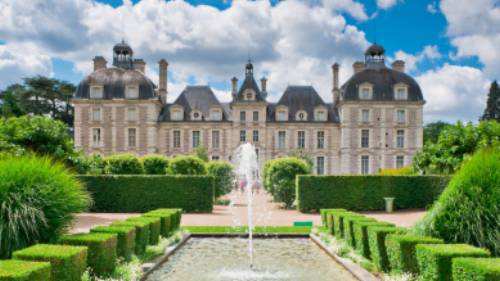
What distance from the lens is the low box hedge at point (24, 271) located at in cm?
396

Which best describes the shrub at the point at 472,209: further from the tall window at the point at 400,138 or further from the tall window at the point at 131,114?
the tall window at the point at 131,114

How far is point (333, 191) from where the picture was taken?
55.0ft

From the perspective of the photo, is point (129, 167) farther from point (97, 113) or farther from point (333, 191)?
point (97, 113)

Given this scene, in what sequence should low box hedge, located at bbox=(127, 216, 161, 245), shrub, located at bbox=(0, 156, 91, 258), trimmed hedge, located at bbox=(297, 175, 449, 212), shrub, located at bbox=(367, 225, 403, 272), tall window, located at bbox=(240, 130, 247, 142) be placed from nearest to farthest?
shrub, located at bbox=(0, 156, 91, 258), shrub, located at bbox=(367, 225, 403, 272), low box hedge, located at bbox=(127, 216, 161, 245), trimmed hedge, located at bbox=(297, 175, 449, 212), tall window, located at bbox=(240, 130, 247, 142)

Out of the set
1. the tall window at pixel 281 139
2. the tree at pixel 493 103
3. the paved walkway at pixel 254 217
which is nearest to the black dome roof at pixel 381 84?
the tall window at pixel 281 139

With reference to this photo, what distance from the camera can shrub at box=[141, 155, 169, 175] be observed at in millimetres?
22550

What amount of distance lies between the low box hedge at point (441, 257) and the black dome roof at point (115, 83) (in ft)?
103

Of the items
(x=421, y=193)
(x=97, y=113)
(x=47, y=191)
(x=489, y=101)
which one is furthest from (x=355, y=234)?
(x=489, y=101)

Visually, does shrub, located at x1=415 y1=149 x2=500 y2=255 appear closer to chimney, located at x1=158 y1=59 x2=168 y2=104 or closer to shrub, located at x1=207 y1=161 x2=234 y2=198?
shrub, located at x1=207 y1=161 x2=234 y2=198

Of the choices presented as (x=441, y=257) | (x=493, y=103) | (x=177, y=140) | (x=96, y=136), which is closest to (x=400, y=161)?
(x=493, y=103)

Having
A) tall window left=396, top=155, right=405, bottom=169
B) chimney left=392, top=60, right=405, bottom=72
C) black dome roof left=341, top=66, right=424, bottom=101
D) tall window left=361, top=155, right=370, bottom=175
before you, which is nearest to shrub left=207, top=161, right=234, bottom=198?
black dome roof left=341, top=66, right=424, bottom=101

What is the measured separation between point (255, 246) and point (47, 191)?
4557 millimetres

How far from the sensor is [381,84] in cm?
3534

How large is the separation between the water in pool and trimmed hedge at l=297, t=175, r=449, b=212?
21.7 ft
